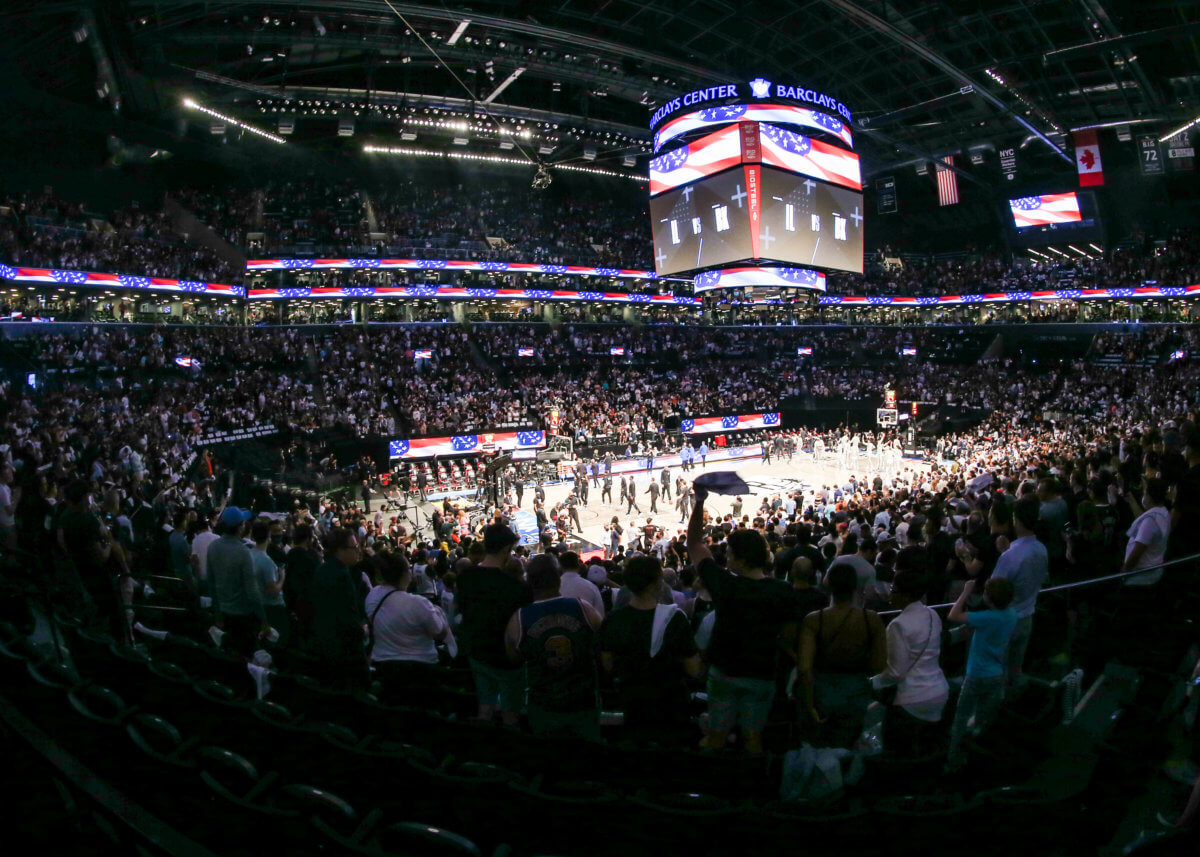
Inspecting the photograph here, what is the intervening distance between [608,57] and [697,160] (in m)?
8.40

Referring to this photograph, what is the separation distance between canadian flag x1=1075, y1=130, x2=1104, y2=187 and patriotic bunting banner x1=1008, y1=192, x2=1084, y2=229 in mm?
9833

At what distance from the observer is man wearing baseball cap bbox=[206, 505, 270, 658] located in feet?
18.3

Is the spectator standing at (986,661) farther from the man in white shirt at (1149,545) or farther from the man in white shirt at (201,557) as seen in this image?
→ the man in white shirt at (201,557)

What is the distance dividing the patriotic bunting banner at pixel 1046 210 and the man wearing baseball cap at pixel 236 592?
43022mm

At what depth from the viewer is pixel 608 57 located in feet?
84.6

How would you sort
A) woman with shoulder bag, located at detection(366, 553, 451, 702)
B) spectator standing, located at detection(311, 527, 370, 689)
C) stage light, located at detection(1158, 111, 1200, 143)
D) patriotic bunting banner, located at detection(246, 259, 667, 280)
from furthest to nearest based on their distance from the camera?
1. patriotic bunting banner, located at detection(246, 259, 667, 280)
2. stage light, located at detection(1158, 111, 1200, 143)
3. spectator standing, located at detection(311, 527, 370, 689)
4. woman with shoulder bag, located at detection(366, 553, 451, 702)

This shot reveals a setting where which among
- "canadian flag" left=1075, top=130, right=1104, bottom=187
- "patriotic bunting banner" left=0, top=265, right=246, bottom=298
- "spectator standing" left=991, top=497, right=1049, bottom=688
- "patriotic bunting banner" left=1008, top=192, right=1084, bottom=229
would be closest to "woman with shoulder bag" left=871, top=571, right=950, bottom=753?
"spectator standing" left=991, top=497, right=1049, bottom=688

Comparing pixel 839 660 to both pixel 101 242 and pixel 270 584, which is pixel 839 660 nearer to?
pixel 270 584

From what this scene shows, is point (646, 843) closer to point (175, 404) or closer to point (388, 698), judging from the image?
point (388, 698)

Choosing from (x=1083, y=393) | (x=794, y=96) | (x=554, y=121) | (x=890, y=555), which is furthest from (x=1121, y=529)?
(x=1083, y=393)

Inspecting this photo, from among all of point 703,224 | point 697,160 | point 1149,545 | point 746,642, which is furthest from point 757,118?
point 746,642

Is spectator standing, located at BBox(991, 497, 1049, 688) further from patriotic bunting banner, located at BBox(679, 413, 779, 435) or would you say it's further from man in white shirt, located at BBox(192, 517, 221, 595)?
Result: patriotic bunting banner, located at BBox(679, 413, 779, 435)

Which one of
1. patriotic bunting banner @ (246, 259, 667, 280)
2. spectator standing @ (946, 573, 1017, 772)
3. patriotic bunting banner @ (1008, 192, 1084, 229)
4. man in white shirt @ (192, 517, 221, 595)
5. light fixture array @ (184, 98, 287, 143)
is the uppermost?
light fixture array @ (184, 98, 287, 143)

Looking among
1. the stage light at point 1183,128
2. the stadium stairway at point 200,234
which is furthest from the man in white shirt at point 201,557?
the stage light at point 1183,128
